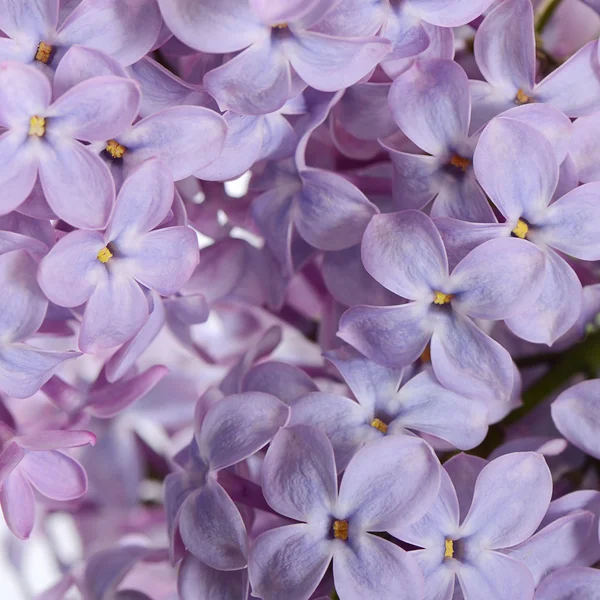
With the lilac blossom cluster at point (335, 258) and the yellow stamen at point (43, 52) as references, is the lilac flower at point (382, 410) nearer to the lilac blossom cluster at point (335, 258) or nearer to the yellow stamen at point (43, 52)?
the lilac blossom cluster at point (335, 258)

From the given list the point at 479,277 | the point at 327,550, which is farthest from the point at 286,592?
the point at 479,277

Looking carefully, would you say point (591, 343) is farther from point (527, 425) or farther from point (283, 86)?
point (283, 86)

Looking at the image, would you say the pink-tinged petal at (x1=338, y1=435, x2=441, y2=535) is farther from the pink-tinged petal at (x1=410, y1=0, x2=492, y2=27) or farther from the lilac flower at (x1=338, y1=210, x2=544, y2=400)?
the pink-tinged petal at (x1=410, y1=0, x2=492, y2=27)

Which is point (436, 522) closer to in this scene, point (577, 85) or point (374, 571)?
point (374, 571)

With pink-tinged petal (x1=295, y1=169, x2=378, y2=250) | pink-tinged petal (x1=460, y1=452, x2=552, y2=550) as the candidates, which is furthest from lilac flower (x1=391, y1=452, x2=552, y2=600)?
pink-tinged petal (x1=295, y1=169, x2=378, y2=250)

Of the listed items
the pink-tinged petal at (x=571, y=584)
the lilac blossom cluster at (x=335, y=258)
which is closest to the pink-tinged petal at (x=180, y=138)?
the lilac blossom cluster at (x=335, y=258)

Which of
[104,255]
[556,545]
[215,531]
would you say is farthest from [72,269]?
[556,545]
